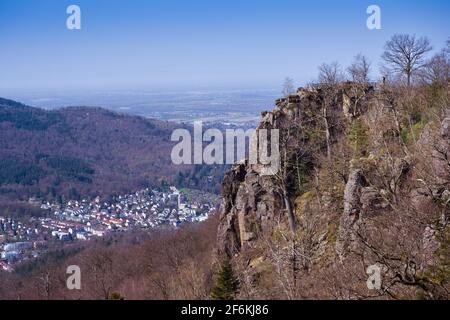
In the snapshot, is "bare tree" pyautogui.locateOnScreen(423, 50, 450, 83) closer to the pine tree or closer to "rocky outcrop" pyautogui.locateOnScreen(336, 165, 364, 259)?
"rocky outcrop" pyautogui.locateOnScreen(336, 165, 364, 259)

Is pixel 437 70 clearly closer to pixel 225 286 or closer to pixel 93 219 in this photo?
pixel 225 286

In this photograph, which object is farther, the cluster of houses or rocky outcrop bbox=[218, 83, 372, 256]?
the cluster of houses

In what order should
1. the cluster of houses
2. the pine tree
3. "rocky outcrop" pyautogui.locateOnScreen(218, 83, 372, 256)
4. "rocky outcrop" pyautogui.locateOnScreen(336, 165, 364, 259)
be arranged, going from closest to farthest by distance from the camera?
the pine tree
"rocky outcrop" pyautogui.locateOnScreen(336, 165, 364, 259)
"rocky outcrop" pyautogui.locateOnScreen(218, 83, 372, 256)
the cluster of houses

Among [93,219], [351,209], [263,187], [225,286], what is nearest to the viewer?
[225,286]

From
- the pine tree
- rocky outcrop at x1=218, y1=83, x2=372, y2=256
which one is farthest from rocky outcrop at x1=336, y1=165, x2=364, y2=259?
rocky outcrop at x1=218, y1=83, x2=372, y2=256

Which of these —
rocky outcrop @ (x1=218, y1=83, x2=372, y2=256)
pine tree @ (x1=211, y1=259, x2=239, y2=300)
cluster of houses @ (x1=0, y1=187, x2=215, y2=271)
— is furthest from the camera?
cluster of houses @ (x1=0, y1=187, x2=215, y2=271)

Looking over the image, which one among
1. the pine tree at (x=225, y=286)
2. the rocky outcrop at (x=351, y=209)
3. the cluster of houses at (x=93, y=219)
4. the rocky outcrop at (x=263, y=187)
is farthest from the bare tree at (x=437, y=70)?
the cluster of houses at (x=93, y=219)

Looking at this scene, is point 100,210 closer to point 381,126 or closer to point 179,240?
point 179,240

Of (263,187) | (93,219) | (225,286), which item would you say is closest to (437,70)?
(263,187)

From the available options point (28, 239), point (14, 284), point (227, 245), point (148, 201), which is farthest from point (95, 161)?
point (227, 245)
